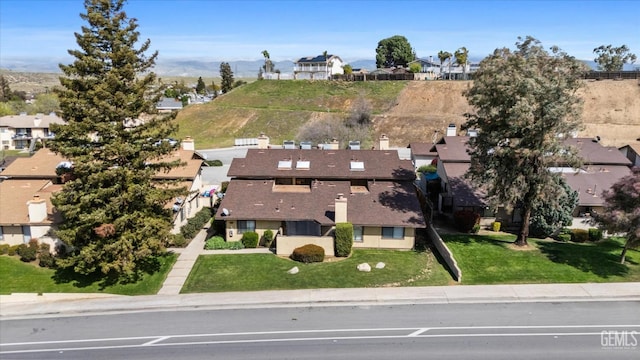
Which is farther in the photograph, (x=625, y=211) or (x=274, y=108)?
(x=274, y=108)

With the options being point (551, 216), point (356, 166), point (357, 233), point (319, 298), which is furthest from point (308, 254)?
point (551, 216)

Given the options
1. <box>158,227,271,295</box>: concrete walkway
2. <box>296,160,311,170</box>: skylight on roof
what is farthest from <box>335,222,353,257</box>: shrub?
<box>296,160,311,170</box>: skylight on roof

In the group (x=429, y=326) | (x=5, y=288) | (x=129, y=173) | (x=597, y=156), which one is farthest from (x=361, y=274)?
(x=597, y=156)

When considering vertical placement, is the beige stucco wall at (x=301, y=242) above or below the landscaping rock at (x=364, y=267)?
above

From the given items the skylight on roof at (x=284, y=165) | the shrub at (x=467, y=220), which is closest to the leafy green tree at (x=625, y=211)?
the shrub at (x=467, y=220)

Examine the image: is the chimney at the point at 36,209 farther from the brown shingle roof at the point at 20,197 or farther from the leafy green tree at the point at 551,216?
the leafy green tree at the point at 551,216

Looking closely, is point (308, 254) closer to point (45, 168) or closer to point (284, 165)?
point (284, 165)
